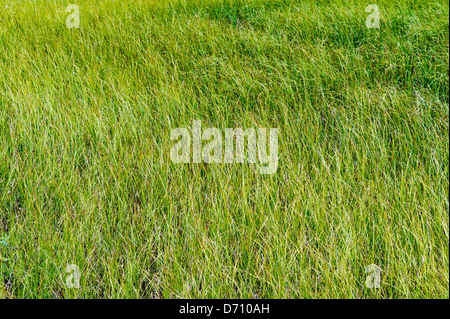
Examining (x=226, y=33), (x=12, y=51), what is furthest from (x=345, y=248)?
(x=12, y=51)

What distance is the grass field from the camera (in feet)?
5.31

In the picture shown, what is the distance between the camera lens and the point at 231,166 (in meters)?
2.08

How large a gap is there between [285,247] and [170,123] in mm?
1144

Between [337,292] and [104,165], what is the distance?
1337 mm

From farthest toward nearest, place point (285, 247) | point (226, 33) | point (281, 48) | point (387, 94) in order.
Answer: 1. point (226, 33)
2. point (281, 48)
3. point (387, 94)
4. point (285, 247)

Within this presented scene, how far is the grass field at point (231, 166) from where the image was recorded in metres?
1.62
